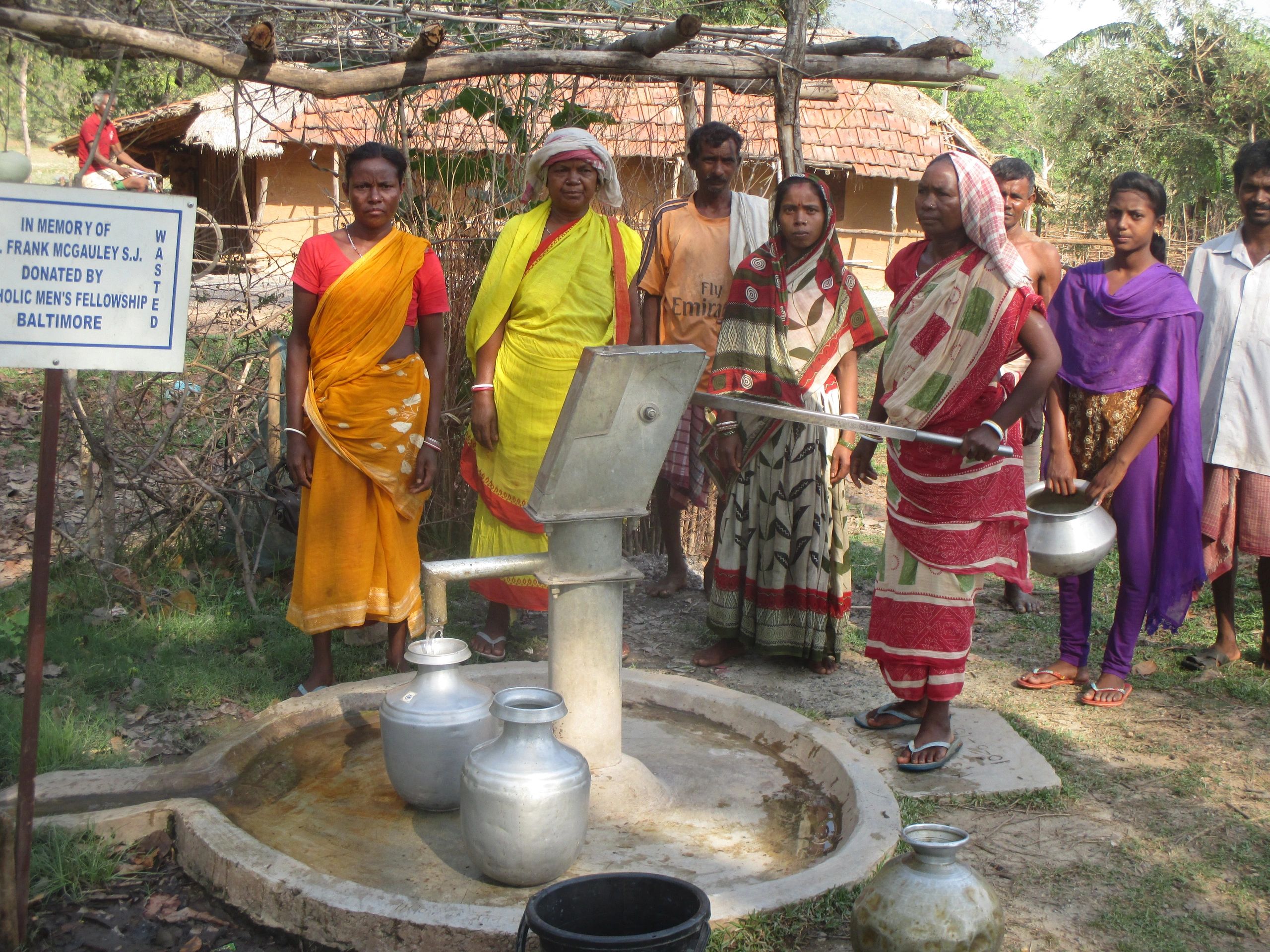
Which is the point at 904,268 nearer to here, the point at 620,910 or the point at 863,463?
the point at 863,463

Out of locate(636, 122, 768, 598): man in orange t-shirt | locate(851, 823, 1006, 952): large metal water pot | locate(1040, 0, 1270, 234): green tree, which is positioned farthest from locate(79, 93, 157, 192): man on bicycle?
locate(1040, 0, 1270, 234): green tree

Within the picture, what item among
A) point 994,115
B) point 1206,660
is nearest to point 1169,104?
point 1206,660

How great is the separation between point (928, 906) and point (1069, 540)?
2.18 meters

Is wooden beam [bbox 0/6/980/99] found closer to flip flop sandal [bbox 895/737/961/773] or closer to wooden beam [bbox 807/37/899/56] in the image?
wooden beam [bbox 807/37/899/56]

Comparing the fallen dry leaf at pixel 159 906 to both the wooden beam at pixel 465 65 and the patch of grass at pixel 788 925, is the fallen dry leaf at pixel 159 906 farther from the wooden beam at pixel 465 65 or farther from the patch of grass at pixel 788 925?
the wooden beam at pixel 465 65

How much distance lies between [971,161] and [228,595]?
353cm

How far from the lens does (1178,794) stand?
361 centimetres

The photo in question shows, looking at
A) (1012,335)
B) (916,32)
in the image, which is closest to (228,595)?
(1012,335)

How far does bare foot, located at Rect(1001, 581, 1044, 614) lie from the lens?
222 inches

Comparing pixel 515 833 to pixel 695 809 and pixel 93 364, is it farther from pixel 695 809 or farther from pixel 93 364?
pixel 93 364

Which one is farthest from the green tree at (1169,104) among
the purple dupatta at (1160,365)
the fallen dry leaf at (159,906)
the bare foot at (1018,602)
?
the fallen dry leaf at (159,906)

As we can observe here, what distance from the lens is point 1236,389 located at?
15.3 ft

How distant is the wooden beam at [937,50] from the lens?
5.02 m

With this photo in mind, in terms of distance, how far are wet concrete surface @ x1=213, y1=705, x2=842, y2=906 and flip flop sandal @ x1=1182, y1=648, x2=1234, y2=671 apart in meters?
2.26
